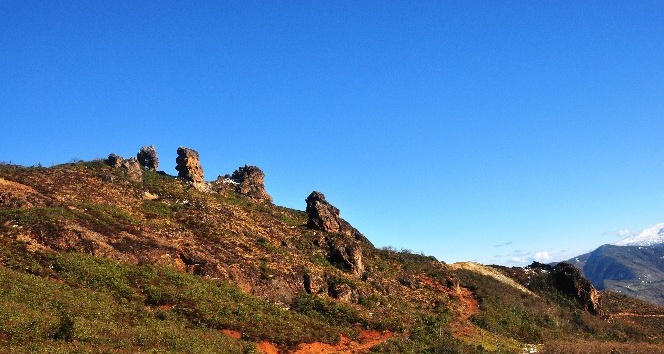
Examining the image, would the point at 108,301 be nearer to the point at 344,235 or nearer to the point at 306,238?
the point at 306,238

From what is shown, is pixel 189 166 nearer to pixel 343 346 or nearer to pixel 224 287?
pixel 224 287

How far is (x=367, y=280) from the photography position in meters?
56.6

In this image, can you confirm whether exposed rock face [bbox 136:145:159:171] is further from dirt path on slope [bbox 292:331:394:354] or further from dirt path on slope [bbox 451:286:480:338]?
dirt path on slope [bbox 292:331:394:354]

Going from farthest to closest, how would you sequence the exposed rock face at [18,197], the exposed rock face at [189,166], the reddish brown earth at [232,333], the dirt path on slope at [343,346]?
1. the exposed rock face at [189,166]
2. the exposed rock face at [18,197]
3. the dirt path on slope at [343,346]
4. the reddish brown earth at [232,333]

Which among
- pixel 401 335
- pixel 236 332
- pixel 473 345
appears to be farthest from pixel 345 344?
pixel 473 345

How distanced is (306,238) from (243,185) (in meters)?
33.0

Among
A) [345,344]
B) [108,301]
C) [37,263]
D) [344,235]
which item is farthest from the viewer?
[344,235]

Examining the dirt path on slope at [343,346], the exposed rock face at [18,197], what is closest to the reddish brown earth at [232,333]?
the dirt path on slope at [343,346]

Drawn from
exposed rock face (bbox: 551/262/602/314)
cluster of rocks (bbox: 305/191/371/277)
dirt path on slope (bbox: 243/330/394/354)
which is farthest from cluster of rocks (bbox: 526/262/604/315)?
dirt path on slope (bbox: 243/330/394/354)

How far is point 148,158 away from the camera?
297ft

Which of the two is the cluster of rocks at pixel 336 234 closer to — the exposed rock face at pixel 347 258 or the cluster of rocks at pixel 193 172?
the exposed rock face at pixel 347 258

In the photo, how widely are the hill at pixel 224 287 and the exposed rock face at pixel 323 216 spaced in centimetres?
33

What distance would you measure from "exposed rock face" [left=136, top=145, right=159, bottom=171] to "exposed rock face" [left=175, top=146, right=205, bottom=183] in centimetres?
735

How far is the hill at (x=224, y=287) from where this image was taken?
28.6 metres
